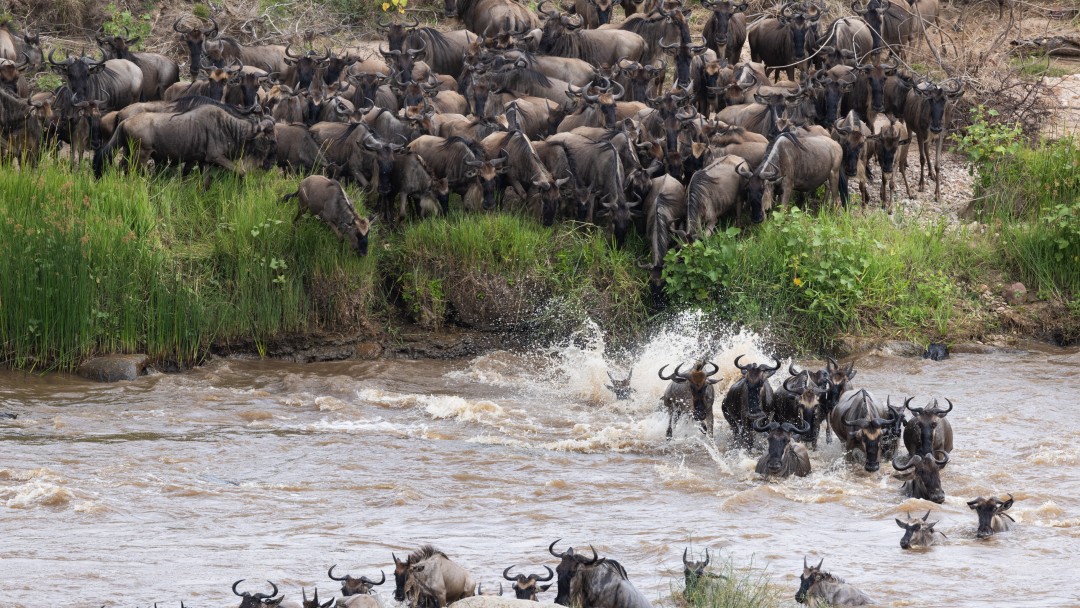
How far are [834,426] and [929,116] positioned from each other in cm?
613

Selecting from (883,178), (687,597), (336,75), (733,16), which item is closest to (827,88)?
(883,178)

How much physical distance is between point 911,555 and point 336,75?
10377 mm

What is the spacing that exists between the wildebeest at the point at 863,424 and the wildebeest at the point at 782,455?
0.39 meters

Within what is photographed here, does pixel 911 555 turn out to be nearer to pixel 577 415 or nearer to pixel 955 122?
pixel 577 415

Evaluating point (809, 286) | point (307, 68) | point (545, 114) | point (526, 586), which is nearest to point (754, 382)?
point (809, 286)

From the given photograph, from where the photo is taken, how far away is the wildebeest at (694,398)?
10.5m

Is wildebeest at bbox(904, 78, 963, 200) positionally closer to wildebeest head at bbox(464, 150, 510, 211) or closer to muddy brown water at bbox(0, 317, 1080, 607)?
muddy brown water at bbox(0, 317, 1080, 607)

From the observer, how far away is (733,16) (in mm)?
18078

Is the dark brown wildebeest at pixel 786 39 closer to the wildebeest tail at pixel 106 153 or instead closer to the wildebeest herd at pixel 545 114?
the wildebeest herd at pixel 545 114

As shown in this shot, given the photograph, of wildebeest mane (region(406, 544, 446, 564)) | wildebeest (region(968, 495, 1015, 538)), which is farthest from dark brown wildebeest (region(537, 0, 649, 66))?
wildebeest mane (region(406, 544, 446, 564))

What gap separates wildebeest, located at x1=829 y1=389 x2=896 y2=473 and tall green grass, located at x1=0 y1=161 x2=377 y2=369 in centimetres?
493

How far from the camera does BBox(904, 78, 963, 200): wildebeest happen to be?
1498cm

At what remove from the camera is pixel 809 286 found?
13078mm

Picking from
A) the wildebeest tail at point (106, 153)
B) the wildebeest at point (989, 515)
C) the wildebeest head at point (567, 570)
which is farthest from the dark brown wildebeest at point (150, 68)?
the wildebeest at point (989, 515)
